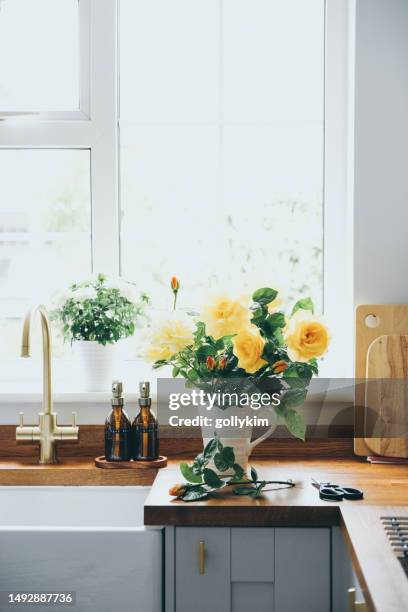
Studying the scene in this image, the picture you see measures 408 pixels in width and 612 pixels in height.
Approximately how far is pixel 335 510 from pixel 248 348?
14.0 inches

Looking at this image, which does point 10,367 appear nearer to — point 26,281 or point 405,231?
point 26,281

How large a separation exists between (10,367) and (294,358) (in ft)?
3.28

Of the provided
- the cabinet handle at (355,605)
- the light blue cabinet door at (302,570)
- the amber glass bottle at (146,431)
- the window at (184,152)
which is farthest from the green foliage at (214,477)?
the window at (184,152)

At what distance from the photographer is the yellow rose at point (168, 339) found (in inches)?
65.4

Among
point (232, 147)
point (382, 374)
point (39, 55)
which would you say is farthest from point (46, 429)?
point (39, 55)

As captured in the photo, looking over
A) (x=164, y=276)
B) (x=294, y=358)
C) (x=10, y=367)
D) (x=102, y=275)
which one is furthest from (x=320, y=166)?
(x=10, y=367)

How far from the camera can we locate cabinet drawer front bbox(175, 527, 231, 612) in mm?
1490

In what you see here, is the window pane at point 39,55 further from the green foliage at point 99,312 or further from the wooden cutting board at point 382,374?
the wooden cutting board at point 382,374

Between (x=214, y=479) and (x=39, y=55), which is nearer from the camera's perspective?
(x=214, y=479)

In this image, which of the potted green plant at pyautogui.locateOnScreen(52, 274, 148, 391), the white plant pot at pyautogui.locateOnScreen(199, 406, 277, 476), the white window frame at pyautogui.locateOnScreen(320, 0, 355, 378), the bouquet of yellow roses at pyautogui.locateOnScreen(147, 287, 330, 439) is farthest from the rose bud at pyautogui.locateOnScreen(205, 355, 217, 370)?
the white window frame at pyautogui.locateOnScreen(320, 0, 355, 378)

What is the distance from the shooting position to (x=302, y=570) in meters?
1.50

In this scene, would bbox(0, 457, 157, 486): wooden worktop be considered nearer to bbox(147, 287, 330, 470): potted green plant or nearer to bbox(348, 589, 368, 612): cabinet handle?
bbox(147, 287, 330, 470): potted green plant

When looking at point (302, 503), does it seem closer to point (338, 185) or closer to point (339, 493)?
point (339, 493)

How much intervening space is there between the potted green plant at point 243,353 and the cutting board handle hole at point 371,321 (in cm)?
38
